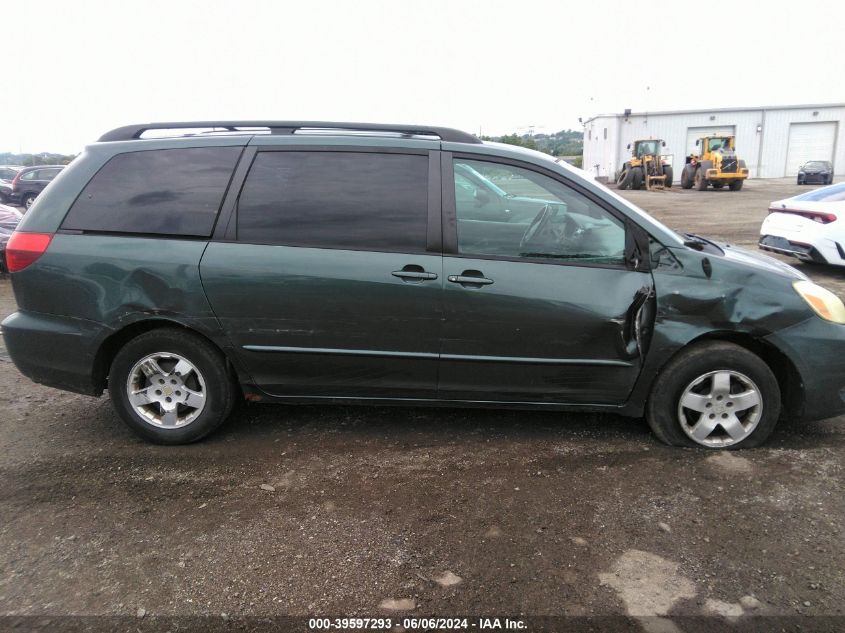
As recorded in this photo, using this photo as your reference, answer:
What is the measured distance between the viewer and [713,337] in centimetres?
338

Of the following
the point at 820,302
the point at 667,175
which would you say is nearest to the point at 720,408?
the point at 820,302

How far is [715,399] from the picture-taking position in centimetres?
338

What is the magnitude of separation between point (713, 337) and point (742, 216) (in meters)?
16.2

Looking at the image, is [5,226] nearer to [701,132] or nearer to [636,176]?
[636,176]

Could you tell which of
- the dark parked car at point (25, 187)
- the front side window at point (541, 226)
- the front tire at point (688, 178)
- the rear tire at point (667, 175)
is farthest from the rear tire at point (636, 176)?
the front side window at point (541, 226)

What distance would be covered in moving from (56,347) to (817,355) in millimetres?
4214

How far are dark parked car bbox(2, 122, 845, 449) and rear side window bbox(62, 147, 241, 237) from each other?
0.04ft

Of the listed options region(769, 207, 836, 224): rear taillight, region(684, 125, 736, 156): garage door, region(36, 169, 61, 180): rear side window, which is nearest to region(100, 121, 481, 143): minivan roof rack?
region(769, 207, 836, 224): rear taillight

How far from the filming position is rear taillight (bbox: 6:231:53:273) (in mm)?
3484

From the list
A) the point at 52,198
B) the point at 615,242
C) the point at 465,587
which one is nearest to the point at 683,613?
the point at 465,587

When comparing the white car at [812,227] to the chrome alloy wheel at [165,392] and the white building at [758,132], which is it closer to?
the chrome alloy wheel at [165,392]

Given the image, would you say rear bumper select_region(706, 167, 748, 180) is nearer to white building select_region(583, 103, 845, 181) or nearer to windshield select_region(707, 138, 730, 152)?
windshield select_region(707, 138, 730, 152)

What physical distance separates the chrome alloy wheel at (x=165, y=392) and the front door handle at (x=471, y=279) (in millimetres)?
1560

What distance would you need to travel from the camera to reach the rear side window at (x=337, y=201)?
336cm
